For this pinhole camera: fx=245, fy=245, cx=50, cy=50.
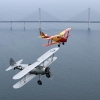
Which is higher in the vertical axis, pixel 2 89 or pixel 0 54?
pixel 0 54

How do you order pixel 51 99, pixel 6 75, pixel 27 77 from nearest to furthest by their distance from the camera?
pixel 27 77 → pixel 51 99 → pixel 6 75

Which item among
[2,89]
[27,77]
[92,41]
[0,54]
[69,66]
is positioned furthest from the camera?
[92,41]

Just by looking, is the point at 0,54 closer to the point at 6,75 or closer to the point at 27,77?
the point at 6,75

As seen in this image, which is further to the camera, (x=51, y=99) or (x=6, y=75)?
(x=6, y=75)

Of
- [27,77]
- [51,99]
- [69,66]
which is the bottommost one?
[51,99]

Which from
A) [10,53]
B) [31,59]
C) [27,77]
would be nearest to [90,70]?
[31,59]

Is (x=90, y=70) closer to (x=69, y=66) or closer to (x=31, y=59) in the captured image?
(x=69, y=66)

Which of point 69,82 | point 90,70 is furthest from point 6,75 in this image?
point 90,70

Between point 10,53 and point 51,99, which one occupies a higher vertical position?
point 10,53

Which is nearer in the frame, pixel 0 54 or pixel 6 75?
pixel 6 75
